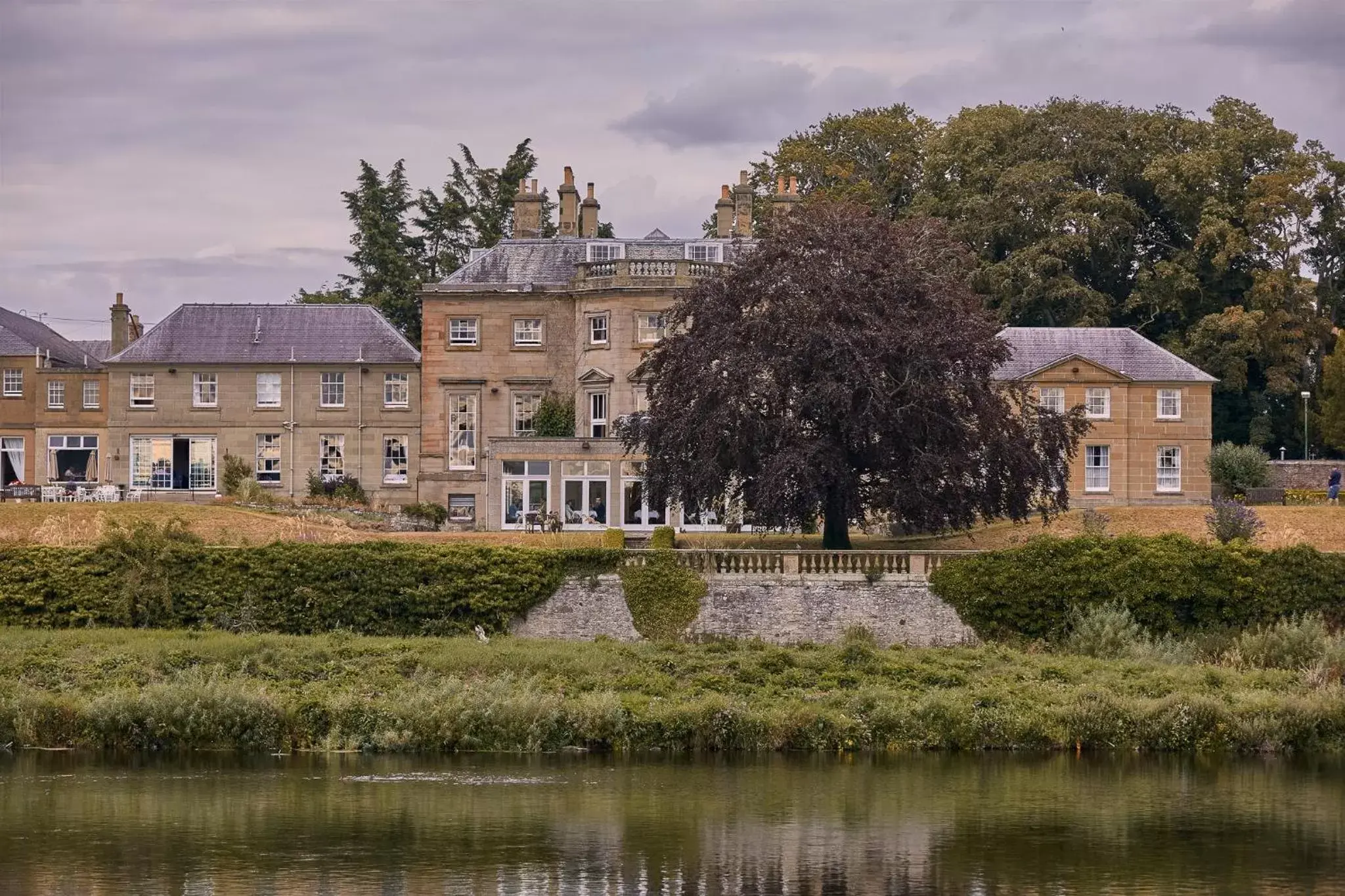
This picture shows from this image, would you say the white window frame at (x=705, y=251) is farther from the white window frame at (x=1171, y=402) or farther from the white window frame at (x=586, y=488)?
the white window frame at (x=1171, y=402)

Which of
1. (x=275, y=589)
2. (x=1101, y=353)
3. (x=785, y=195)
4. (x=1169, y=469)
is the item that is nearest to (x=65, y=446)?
(x=785, y=195)

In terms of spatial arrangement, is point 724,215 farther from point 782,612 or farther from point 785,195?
point 782,612

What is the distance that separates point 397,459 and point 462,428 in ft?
9.20

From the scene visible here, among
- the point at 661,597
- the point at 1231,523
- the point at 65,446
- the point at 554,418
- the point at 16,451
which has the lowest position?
the point at 661,597

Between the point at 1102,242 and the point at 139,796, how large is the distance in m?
45.4

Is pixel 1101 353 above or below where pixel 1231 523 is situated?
above

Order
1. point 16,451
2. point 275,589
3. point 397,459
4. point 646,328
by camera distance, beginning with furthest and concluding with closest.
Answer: point 16,451
point 397,459
point 646,328
point 275,589

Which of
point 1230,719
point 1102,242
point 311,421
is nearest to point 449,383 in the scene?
point 311,421

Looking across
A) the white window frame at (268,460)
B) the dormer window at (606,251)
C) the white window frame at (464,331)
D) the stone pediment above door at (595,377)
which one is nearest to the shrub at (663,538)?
Result: the stone pediment above door at (595,377)

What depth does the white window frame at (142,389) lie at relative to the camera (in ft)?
192

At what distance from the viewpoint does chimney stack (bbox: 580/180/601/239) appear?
201ft

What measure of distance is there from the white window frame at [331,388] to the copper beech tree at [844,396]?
1938cm

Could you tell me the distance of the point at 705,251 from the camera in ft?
182

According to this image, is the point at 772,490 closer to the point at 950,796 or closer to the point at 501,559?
the point at 501,559
